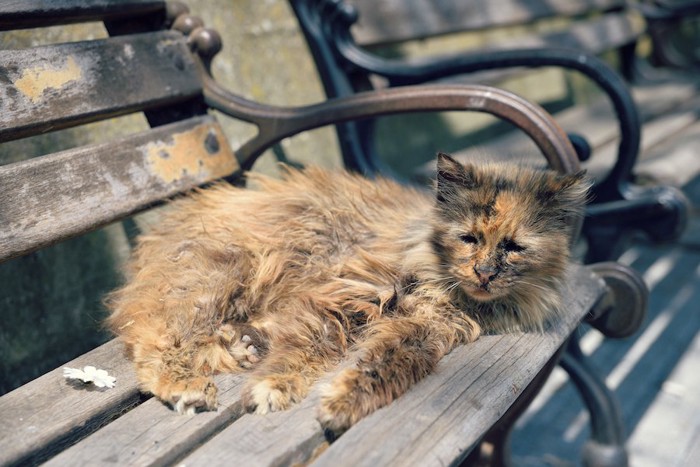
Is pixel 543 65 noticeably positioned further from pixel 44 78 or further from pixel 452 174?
pixel 44 78

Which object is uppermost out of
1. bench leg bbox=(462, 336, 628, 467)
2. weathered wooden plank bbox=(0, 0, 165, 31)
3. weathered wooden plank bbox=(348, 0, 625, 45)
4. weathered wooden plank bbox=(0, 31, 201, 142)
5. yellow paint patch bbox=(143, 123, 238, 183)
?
weathered wooden plank bbox=(0, 0, 165, 31)

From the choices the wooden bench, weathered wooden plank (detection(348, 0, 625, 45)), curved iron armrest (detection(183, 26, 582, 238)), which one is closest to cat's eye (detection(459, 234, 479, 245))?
the wooden bench

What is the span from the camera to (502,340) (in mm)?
1914

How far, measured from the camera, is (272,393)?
64.2 inches

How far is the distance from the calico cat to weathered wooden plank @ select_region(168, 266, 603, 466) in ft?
0.29

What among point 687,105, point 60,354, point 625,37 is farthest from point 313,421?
point 625,37

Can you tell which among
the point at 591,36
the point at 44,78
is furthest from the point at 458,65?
the point at 591,36

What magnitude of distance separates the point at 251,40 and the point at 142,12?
78cm

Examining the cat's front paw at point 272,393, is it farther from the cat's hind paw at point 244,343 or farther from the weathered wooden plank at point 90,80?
the weathered wooden plank at point 90,80

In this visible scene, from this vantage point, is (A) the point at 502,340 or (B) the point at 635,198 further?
(B) the point at 635,198

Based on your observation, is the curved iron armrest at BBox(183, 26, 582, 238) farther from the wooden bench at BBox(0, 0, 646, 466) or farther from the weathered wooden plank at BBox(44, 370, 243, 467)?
the weathered wooden plank at BBox(44, 370, 243, 467)

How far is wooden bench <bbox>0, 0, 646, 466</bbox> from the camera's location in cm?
148

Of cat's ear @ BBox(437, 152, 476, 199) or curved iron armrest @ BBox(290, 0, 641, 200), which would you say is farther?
curved iron armrest @ BBox(290, 0, 641, 200)

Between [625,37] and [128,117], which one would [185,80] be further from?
[625,37]
